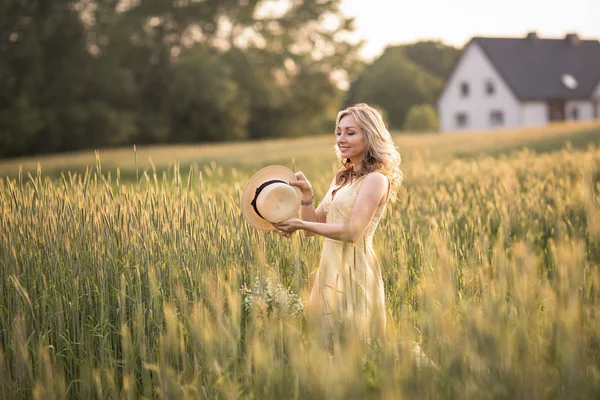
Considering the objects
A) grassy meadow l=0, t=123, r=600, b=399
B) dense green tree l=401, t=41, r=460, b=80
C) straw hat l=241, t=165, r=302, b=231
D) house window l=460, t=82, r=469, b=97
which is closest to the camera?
grassy meadow l=0, t=123, r=600, b=399

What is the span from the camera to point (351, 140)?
144 inches

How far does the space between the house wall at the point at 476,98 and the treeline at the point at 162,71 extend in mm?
9304

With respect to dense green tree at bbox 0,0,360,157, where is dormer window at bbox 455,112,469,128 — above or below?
below

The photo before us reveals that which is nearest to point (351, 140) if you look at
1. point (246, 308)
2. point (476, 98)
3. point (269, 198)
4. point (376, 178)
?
point (376, 178)

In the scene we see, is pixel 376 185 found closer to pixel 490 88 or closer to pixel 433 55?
pixel 490 88

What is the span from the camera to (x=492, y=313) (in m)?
2.12

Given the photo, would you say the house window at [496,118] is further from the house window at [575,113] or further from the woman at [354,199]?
the woman at [354,199]

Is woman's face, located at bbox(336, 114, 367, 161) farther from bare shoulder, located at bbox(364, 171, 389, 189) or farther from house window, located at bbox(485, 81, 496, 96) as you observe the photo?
house window, located at bbox(485, 81, 496, 96)

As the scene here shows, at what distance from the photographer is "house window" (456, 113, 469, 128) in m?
47.9

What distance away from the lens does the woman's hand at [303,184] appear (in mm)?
3643

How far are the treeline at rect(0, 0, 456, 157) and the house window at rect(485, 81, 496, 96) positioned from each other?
10.3 meters

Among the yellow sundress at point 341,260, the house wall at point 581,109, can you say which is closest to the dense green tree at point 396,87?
the house wall at point 581,109

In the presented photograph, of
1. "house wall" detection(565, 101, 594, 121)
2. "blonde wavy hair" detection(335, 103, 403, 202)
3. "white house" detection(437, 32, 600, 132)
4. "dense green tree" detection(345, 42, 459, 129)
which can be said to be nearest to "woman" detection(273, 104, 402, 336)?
"blonde wavy hair" detection(335, 103, 403, 202)

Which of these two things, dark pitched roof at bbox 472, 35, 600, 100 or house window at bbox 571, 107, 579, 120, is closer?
dark pitched roof at bbox 472, 35, 600, 100
